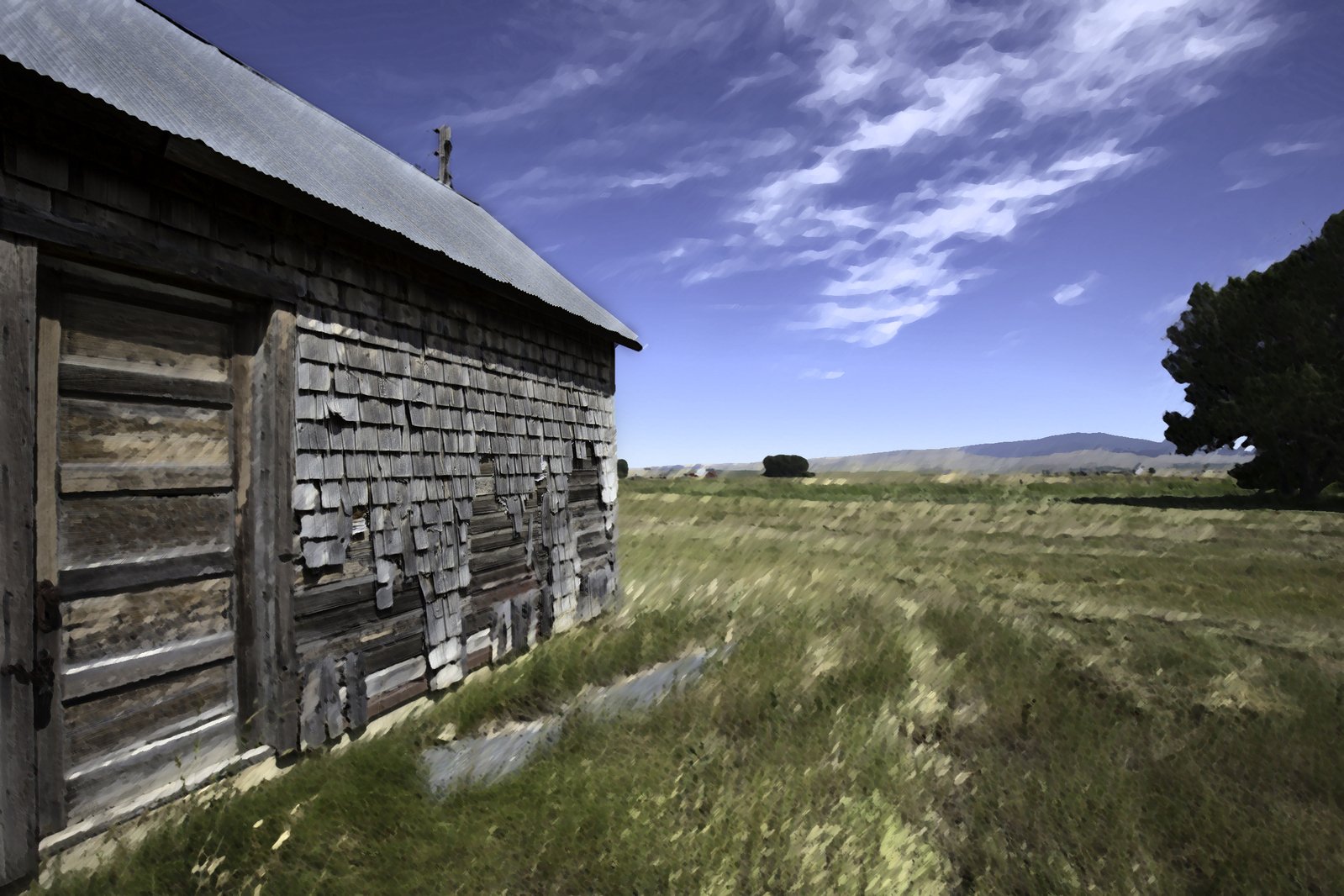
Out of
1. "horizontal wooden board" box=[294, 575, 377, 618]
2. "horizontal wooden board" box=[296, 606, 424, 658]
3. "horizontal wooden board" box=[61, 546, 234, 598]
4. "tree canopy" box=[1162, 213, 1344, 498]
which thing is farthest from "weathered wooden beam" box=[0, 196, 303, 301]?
"tree canopy" box=[1162, 213, 1344, 498]

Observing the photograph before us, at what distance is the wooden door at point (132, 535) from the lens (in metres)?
3.45

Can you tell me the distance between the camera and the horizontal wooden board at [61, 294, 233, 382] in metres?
3.59

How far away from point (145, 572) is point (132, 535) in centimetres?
21

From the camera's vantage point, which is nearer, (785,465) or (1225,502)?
(1225,502)

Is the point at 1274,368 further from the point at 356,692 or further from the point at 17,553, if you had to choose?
the point at 17,553

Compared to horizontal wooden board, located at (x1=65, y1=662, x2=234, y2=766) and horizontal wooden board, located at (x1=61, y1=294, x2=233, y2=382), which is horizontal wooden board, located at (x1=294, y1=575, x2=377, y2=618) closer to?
horizontal wooden board, located at (x1=65, y1=662, x2=234, y2=766)

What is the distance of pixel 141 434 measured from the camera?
3877 mm

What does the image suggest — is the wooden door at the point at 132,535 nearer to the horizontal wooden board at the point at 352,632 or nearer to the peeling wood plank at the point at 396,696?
the horizontal wooden board at the point at 352,632

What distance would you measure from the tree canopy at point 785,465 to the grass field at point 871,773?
5588 centimetres

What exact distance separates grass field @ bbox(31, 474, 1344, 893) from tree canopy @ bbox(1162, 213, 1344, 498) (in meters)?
22.3

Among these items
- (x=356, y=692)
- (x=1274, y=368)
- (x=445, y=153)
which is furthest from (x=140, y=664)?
(x=1274, y=368)

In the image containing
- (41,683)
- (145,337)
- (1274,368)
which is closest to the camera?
(41,683)

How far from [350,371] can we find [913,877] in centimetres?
476

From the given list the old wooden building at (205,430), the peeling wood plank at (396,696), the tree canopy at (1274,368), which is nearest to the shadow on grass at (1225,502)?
the tree canopy at (1274,368)
